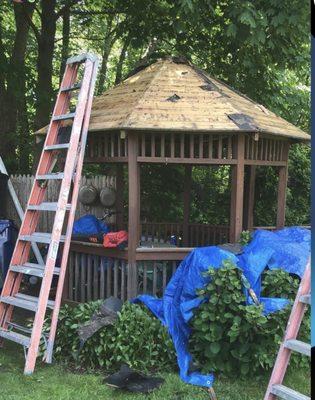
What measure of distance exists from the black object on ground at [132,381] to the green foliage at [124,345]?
0.66ft

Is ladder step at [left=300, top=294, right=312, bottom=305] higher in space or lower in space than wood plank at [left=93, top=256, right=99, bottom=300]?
higher

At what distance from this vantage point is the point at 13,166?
39.3ft

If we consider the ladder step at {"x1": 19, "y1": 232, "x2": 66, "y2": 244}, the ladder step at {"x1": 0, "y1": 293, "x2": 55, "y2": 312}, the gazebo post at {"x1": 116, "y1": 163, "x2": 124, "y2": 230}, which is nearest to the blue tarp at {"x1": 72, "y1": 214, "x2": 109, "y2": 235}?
the gazebo post at {"x1": 116, "y1": 163, "x2": 124, "y2": 230}

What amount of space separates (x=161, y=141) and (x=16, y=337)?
9.10 ft

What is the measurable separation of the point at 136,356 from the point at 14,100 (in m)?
7.50

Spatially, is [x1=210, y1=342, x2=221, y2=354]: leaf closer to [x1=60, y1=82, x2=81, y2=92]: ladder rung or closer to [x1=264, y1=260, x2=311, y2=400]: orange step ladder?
[x1=264, y1=260, x2=311, y2=400]: orange step ladder

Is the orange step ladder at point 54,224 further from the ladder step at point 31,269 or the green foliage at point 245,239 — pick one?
the green foliage at point 245,239

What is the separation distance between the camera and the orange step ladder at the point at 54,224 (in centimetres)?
524

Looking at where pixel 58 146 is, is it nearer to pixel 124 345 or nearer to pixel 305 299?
pixel 124 345

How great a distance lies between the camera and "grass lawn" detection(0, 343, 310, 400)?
15.2ft

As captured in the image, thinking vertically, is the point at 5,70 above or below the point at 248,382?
above

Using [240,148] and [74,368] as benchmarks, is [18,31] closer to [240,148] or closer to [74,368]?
[240,148]

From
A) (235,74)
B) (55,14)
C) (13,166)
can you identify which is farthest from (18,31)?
(235,74)

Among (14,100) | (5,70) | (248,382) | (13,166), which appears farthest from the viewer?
(13,166)
